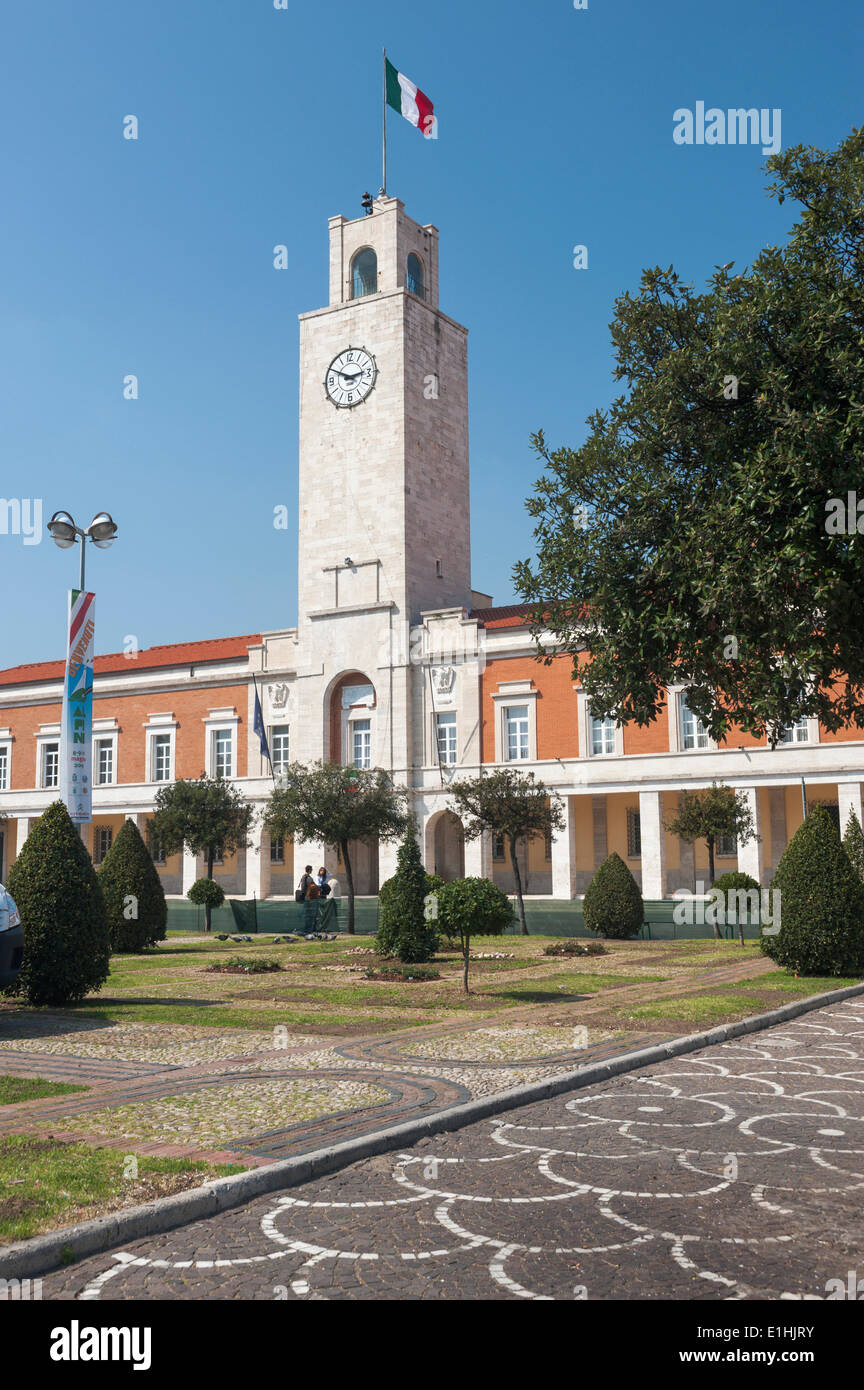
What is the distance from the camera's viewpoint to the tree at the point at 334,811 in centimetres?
3359

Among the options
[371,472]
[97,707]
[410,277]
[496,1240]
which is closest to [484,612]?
[371,472]

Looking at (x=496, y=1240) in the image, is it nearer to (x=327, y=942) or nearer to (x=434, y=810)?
(x=327, y=942)

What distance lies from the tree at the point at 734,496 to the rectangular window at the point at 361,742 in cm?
3403

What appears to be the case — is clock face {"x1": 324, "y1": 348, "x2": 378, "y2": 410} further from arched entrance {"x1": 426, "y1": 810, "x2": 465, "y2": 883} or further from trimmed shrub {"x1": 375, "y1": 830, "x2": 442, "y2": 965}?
trimmed shrub {"x1": 375, "y1": 830, "x2": 442, "y2": 965}

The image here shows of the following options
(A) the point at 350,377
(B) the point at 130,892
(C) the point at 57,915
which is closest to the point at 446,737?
(A) the point at 350,377

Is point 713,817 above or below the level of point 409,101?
below

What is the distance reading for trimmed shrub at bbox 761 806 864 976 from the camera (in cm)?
1630

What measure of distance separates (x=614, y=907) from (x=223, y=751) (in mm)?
25441

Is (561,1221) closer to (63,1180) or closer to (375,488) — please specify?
(63,1180)

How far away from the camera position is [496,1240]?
5059 millimetres

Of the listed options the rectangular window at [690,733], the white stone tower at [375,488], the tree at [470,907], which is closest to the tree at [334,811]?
the white stone tower at [375,488]

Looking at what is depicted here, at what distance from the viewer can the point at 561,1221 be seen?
5.34 m

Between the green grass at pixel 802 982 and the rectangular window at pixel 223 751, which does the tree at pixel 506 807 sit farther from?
the rectangular window at pixel 223 751

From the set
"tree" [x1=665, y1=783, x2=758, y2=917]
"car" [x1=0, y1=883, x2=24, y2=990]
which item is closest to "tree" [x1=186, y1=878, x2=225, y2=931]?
"tree" [x1=665, y1=783, x2=758, y2=917]
